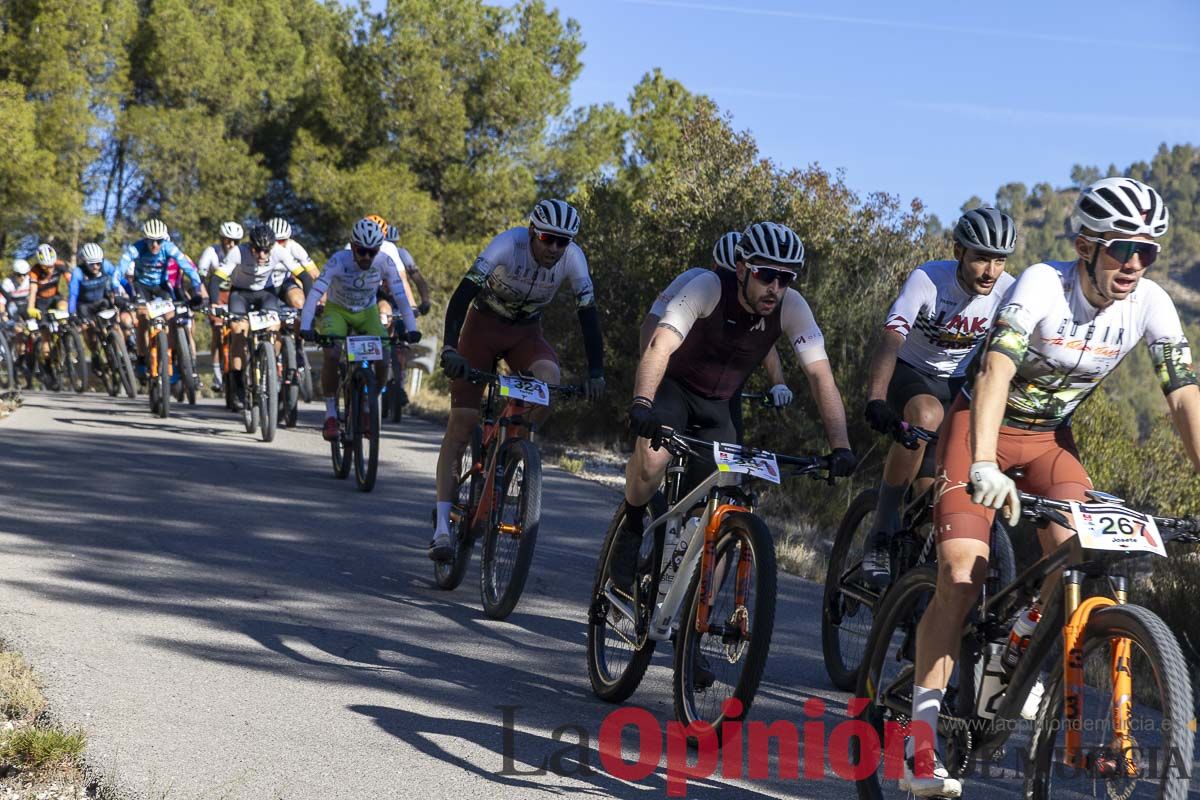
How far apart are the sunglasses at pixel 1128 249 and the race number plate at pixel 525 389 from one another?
3756mm

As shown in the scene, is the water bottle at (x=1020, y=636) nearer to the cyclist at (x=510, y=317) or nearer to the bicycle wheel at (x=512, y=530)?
the bicycle wheel at (x=512, y=530)

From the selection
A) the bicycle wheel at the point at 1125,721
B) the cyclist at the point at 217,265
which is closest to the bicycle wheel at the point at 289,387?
the cyclist at the point at 217,265

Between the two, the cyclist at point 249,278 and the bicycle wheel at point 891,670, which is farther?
the cyclist at point 249,278

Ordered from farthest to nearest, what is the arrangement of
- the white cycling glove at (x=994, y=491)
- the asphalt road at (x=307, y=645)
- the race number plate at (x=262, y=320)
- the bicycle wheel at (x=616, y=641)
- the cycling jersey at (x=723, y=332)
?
the race number plate at (x=262, y=320)
the cycling jersey at (x=723, y=332)
the bicycle wheel at (x=616, y=641)
the asphalt road at (x=307, y=645)
the white cycling glove at (x=994, y=491)

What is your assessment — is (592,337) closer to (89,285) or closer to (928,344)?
(928,344)

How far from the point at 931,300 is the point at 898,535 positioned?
118cm

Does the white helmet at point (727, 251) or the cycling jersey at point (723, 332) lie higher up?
the white helmet at point (727, 251)

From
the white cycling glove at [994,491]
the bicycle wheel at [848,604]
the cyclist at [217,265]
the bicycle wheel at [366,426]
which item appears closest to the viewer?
the white cycling glove at [994,491]

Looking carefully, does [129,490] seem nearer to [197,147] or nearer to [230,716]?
[230,716]

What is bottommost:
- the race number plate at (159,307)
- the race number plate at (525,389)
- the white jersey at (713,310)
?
the race number plate at (525,389)

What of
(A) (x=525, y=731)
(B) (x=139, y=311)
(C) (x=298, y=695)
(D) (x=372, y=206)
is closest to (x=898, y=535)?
(A) (x=525, y=731)

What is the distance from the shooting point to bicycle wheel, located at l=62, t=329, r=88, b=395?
21016mm

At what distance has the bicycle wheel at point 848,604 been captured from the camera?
6793mm

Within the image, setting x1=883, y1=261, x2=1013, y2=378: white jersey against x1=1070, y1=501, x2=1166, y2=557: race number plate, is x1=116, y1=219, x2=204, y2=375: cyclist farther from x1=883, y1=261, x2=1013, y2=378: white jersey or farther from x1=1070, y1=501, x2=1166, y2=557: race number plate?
x1=1070, y1=501, x2=1166, y2=557: race number plate
